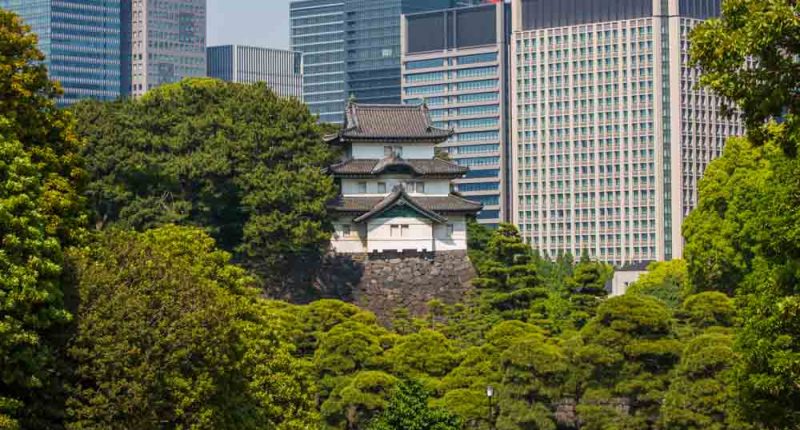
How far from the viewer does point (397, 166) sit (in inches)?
3723

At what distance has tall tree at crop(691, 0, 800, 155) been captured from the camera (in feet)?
101

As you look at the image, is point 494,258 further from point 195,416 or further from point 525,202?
point 525,202

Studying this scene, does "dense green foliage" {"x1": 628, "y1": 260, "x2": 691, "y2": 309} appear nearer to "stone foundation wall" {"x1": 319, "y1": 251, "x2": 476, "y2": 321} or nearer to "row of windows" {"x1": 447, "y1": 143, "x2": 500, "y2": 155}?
"stone foundation wall" {"x1": 319, "y1": 251, "x2": 476, "y2": 321}

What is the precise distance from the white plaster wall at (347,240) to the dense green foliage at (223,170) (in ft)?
8.65

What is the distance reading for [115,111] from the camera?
86000mm

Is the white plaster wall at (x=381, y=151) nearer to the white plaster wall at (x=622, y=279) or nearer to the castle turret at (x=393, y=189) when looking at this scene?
the castle turret at (x=393, y=189)

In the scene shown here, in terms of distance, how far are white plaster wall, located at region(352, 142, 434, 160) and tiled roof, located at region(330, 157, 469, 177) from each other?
464 millimetres

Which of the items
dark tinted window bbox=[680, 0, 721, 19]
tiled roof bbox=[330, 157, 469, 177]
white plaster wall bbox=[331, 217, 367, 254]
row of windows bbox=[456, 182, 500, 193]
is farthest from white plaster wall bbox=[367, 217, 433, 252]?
row of windows bbox=[456, 182, 500, 193]

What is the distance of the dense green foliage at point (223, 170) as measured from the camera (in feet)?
269

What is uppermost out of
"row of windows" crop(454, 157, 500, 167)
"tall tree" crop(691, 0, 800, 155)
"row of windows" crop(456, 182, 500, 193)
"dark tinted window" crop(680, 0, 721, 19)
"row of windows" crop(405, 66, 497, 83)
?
"dark tinted window" crop(680, 0, 721, 19)

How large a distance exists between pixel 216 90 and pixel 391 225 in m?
11.8

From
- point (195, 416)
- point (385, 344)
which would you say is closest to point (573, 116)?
point (385, 344)

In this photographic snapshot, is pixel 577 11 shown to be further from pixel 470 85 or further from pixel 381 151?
pixel 381 151

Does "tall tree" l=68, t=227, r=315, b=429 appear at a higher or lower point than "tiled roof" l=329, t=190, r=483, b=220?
lower
